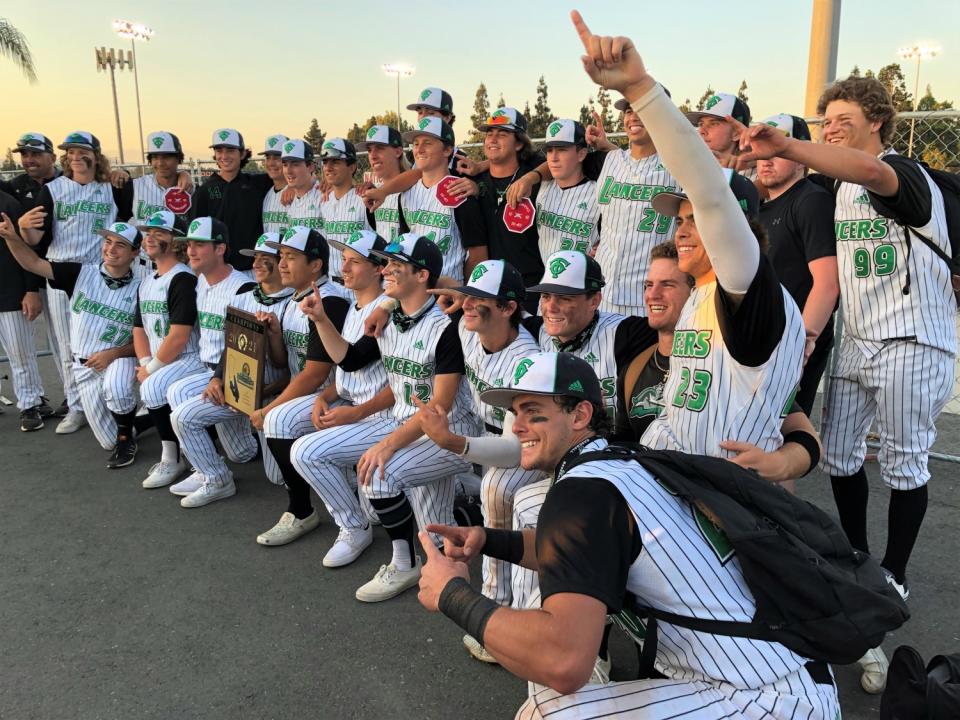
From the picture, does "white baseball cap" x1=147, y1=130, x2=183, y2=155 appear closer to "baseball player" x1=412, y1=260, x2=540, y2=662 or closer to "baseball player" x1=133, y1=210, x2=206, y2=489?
"baseball player" x1=133, y1=210, x2=206, y2=489

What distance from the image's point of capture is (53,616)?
3609 millimetres

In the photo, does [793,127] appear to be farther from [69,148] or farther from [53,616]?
[69,148]

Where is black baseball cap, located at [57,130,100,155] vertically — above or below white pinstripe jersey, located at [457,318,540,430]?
above

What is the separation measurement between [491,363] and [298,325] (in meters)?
1.79

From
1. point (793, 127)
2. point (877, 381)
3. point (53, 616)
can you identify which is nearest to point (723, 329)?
point (877, 381)

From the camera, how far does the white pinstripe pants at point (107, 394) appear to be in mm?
5676

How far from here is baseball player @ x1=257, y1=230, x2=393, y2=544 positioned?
430cm

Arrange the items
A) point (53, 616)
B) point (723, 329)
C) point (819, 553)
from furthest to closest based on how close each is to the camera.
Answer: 1. point (53, 616)
2. point (723, 329)
3. point (819, 553)

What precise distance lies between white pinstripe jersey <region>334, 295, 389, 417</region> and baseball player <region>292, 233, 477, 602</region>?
12cm

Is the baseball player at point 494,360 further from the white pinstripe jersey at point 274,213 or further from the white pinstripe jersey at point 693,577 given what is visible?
the white pinstripe jersey at point 274,213

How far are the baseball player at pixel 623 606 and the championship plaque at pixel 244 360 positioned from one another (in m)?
2.94

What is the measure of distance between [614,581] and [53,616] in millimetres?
3165

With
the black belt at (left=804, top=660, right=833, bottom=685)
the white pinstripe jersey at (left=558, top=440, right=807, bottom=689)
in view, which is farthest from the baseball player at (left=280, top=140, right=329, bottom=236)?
the black belt at (left=804, top=660, right=833, bottom=685)

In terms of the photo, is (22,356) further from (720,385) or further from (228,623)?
(720,385)
